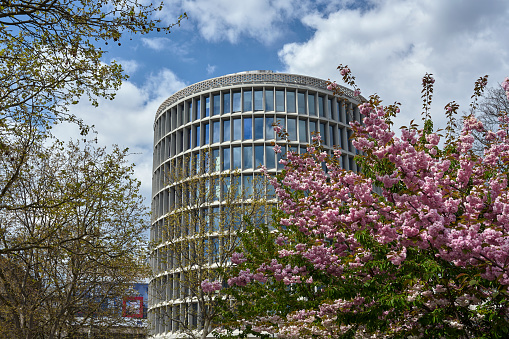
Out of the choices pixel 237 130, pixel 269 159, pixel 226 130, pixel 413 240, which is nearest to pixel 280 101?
pixel 237 130

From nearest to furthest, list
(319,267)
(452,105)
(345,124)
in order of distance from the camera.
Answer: (319,267) < (452,105) < (345,124)

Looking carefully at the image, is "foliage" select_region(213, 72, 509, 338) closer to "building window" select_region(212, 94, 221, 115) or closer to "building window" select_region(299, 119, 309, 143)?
"building window" select_region(299, 119, 309, 143)

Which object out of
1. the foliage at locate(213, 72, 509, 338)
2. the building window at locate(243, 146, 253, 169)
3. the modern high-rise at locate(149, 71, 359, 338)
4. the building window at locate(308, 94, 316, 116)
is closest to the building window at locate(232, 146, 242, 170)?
the modern high-rise at locate(149, 71, 359, 338)

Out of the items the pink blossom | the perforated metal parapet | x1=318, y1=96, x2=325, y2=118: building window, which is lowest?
the pink blossom

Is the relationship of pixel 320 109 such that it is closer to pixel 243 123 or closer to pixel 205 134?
pixel 243 123

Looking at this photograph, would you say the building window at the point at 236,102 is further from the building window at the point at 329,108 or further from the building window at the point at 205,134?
the building window at the point at 329,108

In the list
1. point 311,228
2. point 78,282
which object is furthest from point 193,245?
point 311,228

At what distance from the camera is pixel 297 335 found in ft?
51.8

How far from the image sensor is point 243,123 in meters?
50.3

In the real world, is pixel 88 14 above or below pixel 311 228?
above

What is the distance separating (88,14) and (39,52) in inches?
64.7

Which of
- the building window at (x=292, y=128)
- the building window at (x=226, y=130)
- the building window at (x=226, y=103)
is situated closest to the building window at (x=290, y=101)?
the building window at (x=292, y=128)

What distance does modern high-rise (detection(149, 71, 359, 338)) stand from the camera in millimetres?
48969

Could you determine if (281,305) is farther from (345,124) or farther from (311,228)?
(345,124)
